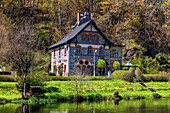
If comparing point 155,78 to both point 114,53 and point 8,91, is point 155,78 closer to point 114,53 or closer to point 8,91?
point 114,53

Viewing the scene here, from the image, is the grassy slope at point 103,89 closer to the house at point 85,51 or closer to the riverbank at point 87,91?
the riverbank at point 87,91

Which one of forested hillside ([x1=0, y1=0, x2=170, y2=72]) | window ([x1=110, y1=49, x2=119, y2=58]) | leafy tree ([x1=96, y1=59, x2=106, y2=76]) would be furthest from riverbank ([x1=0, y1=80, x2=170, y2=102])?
forested hillside ([x1=0, y1=0, x2=170, y2=72])

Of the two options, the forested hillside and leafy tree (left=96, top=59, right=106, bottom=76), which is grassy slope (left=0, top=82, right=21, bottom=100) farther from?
the forested hillside

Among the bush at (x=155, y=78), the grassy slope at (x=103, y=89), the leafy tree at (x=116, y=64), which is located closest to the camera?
the grassy slope at (x=103, y=89)

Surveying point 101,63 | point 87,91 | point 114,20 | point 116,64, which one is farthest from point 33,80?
point 114,20

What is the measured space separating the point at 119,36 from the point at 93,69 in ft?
72.3

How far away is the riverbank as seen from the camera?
91.9ft

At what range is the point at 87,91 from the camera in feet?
102

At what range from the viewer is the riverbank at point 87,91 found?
2801cm

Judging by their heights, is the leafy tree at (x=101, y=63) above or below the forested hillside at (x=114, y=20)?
below

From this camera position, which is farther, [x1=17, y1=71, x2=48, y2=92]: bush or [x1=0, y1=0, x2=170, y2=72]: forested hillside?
[x1=0, y1=0, x2=170, y2=72]: forested hillside

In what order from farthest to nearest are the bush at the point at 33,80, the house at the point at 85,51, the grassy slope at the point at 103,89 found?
the house at the point at 85,51 → the grassy slope at the point at 103,89 → the bush at the point at 33,80


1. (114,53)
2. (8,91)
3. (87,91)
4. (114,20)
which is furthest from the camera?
(114,20)

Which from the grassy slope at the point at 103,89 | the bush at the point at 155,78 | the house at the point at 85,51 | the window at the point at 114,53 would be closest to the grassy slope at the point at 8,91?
the grassy slope at the point at 103,89
